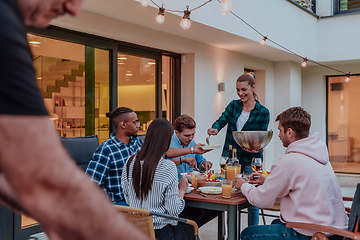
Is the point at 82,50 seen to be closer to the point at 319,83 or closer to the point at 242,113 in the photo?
the point at 242,113

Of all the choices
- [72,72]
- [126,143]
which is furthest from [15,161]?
[72,72]

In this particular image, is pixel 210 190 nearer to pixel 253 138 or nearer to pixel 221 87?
pixel 253 138

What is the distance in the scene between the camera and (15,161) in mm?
380

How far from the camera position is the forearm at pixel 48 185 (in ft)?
1.25

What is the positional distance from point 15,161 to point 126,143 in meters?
2.61

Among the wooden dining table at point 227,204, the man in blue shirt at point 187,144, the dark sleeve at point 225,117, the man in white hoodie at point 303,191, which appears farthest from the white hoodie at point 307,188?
the dark sleeve at point 225,117

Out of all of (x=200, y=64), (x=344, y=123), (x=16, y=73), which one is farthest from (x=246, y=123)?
(x=344, y=123)

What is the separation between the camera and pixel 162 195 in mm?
2322

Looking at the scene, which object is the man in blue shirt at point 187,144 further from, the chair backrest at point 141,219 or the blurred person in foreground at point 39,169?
the blurred person in foreground at point 39,169

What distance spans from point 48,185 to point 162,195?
198 cm

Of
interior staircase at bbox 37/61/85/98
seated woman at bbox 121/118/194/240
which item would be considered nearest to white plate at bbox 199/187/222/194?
seated woman at bbox 121/118/194/240

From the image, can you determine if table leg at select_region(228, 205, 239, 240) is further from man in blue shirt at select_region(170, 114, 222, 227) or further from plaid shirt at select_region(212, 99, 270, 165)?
plaid shirt at select_region(212, 99, 270, 165)

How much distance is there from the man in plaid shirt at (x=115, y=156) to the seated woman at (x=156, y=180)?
35cm

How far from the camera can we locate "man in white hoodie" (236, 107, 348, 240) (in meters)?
2.23
